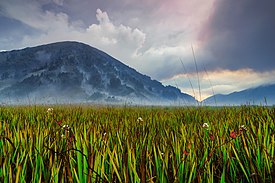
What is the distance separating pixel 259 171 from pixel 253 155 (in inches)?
18.1

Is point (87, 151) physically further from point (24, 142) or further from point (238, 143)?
point (238, 143)

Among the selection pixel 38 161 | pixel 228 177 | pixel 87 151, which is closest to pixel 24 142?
pixel 38 161

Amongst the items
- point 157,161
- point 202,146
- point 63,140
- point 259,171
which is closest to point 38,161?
point 63,140

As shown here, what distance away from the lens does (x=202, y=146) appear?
2391 millimetres

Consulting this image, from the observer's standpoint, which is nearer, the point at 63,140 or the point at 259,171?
the point at 259,171

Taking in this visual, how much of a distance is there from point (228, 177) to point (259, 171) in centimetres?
27

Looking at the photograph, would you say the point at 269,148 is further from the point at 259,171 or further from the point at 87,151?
the point at 87,151

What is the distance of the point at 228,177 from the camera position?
6.63 ft

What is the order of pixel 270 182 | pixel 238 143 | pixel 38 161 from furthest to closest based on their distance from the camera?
pixel 238 143 → pixel 38 161 → pixel 270 182

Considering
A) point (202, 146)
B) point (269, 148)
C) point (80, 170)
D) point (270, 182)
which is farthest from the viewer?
point (202, 146)

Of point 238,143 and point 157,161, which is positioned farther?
point 238,143

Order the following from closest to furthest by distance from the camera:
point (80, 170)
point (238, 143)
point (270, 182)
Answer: point (80, 170) → point (270, 182) → point (238, 143)

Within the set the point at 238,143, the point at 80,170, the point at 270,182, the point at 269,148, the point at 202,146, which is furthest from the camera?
the point at 238,143

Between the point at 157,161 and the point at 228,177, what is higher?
the point at 157,161
